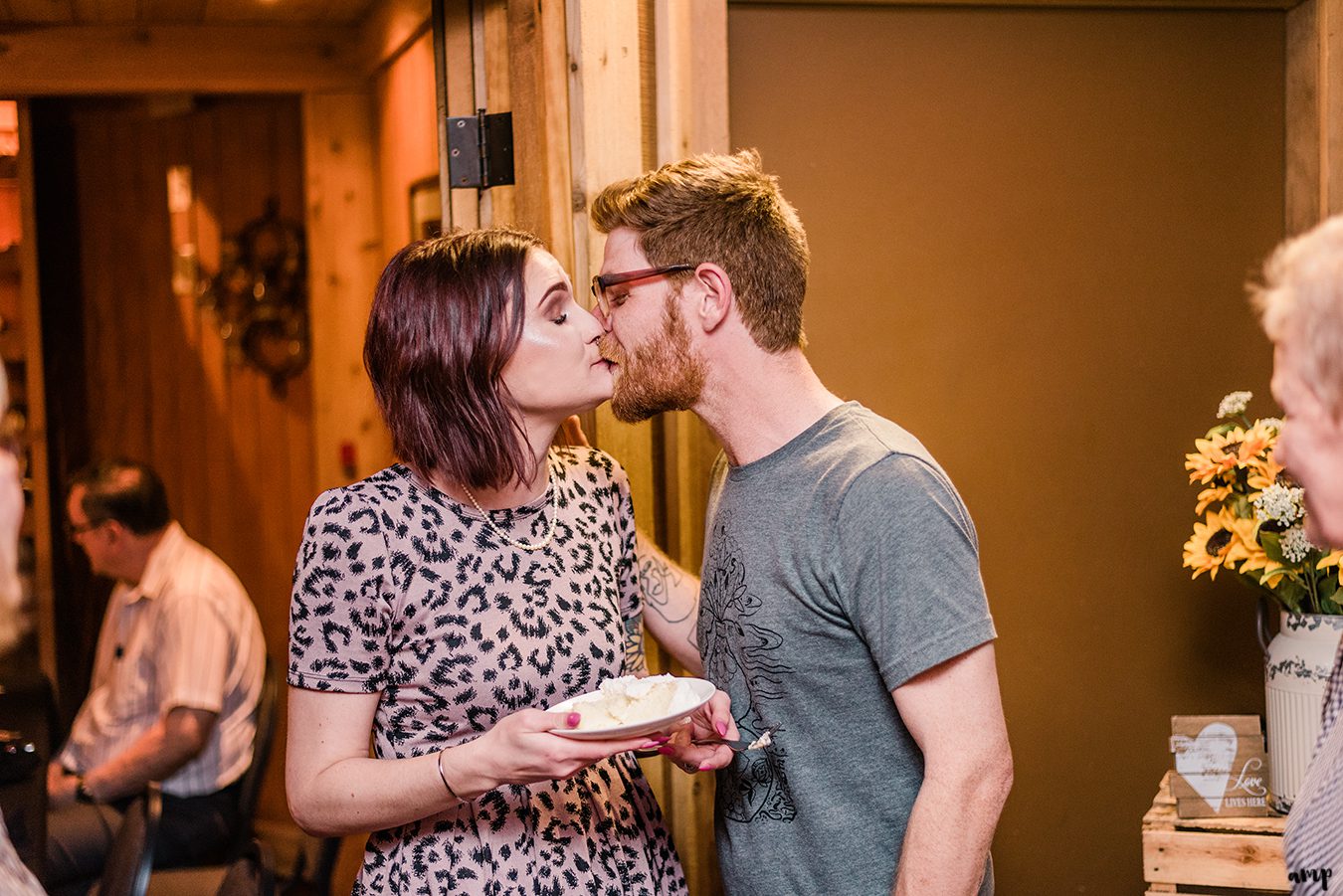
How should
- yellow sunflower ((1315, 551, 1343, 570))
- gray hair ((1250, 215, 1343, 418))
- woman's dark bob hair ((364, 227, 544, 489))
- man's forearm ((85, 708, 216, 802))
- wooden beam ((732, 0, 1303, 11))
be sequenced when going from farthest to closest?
man's forearm ((85, 708, 216, 802)), wooden beam ((732, 0, 1303, 11)), yellow sunflower ((1315, 551, 1343, 570)), woman's dark bob hair ((364, 227, 544, 489)), gray hair ((1250, 215, 1343, 418))

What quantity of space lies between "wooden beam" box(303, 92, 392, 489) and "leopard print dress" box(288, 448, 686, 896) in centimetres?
307

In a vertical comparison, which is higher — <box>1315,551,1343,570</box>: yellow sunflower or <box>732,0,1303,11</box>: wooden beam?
<box>732,0,1303,11</box>: wooden beam

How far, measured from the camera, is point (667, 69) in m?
2.09

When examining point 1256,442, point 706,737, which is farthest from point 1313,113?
point 706,737

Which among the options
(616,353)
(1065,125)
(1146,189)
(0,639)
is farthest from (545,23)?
(0,639)

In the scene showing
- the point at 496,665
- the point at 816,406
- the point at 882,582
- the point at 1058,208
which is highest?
the point at 1058,208

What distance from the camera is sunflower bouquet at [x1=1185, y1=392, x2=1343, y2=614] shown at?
2.03 m

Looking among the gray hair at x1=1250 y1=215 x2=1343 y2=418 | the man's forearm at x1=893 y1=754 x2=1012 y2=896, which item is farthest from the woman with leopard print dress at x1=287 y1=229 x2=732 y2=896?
the gray hair at x1=1250 y1=215 x2=1343 y2=418

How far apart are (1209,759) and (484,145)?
1.61 metres

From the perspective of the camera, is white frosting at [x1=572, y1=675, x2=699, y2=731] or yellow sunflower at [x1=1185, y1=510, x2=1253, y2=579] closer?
white frosting at [x1=572, y1=675, x2=699, y2=731]

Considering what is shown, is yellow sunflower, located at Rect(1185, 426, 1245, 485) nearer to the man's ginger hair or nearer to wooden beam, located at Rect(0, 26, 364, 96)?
the man's ginger hair

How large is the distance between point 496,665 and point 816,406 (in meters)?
0.52

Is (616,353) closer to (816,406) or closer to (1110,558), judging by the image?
(816,406)

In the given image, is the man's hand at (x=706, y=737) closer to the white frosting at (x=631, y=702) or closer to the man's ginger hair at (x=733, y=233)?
the white frosting at (x=631, y=702)
